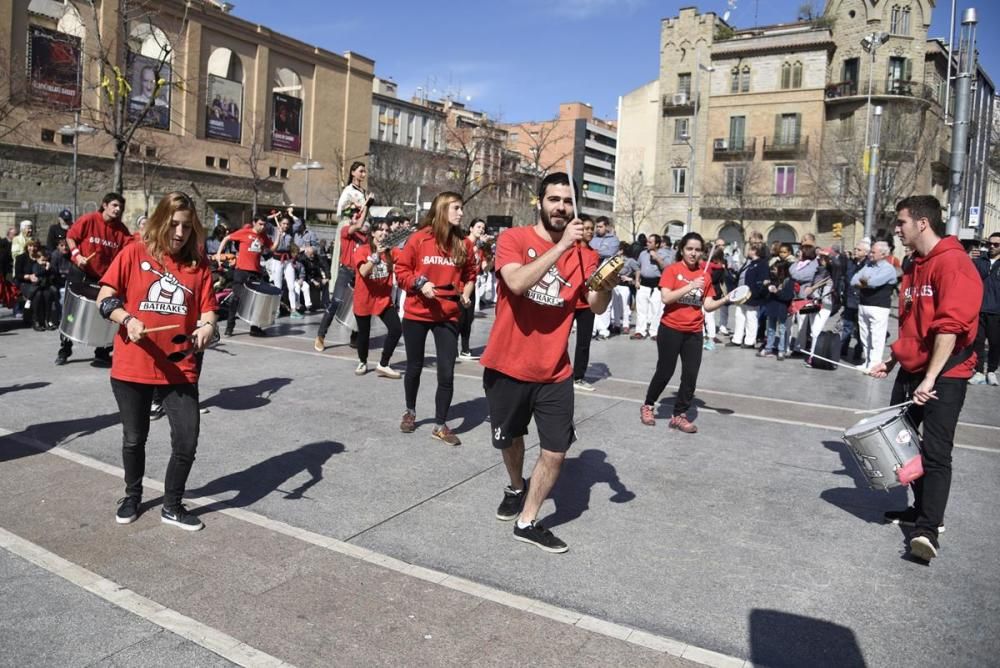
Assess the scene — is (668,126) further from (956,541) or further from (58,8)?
(956,541)

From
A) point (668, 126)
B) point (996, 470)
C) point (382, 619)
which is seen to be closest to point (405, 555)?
point (382, 619)

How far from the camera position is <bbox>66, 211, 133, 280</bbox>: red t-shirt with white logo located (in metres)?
8.98

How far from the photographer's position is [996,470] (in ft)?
21.6

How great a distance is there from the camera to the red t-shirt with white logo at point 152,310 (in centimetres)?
457

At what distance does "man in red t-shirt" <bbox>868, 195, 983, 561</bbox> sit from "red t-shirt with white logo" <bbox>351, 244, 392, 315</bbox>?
5.77 metres

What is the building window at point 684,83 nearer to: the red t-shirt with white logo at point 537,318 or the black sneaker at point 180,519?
the red t-shirt with white logo at point 537,318

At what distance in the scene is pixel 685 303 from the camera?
7.50 meters

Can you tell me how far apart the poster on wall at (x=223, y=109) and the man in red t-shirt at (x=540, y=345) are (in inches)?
1920

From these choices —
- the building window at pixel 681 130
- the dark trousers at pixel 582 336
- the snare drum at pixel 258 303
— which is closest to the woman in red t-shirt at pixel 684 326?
the dark trousers at pixel 582 336

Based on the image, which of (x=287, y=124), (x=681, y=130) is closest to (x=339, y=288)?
(x=287, y=124)

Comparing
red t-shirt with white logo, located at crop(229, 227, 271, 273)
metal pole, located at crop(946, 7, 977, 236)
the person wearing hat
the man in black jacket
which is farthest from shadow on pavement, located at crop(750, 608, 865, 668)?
metal pole, located at crop(946, 7, 977, 236)

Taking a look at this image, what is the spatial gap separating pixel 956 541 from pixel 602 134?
402 ft

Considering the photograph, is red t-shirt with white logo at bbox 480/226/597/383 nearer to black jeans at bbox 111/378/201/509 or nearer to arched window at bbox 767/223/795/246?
black jeans at bbox 111/378/201/509

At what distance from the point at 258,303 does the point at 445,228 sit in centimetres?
502
